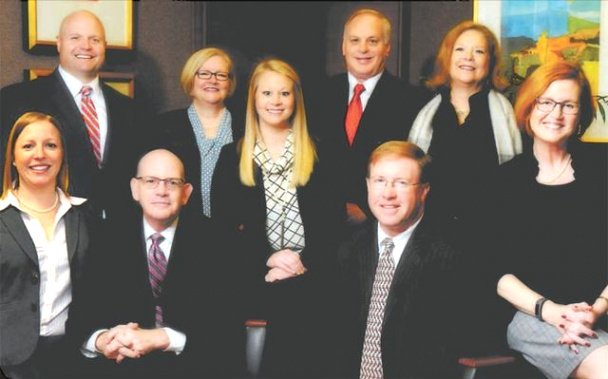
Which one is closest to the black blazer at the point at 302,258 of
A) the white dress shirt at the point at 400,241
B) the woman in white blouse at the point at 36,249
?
the white dress shirt at the point at 400,241

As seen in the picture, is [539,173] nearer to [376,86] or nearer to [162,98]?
[376,86]

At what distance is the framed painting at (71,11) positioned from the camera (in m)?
2.88

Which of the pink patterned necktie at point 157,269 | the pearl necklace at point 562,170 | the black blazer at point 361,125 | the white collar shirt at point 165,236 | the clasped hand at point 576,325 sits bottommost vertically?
the clasped hand at point 576,325

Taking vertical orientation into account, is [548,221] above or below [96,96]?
below

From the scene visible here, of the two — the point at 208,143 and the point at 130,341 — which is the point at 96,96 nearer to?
the point at 208,143

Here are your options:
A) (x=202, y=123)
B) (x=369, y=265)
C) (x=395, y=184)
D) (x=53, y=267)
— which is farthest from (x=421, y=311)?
(x=53, y=267)

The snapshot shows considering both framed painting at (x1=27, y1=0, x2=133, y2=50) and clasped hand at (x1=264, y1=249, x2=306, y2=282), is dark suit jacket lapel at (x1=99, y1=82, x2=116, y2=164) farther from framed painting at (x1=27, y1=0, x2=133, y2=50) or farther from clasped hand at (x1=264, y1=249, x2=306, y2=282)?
clasped hand at (x1=264, y1=249, x2=306, y2=282)

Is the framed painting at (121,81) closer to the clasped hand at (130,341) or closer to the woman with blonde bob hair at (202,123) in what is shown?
the woman with blonde bob hair at (202,123)

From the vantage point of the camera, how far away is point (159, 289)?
2.92m

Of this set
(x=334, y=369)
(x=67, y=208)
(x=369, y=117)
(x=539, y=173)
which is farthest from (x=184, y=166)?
(x=539, y=173)

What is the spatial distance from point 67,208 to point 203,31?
809 mm

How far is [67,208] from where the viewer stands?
9.46 feet

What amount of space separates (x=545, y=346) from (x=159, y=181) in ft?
4.84

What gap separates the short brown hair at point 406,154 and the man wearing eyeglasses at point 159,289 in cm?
66
